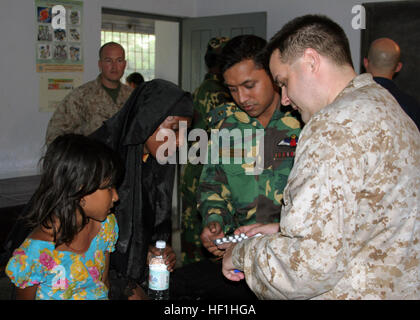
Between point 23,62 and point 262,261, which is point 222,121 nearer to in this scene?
point 262,261

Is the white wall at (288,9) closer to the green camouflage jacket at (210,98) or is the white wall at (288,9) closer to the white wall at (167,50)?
the white wall at (167,50)

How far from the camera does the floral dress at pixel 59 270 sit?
5.04 ft

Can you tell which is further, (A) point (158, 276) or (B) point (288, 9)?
(B) point (288, 9)

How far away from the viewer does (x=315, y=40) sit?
1351 millimetres

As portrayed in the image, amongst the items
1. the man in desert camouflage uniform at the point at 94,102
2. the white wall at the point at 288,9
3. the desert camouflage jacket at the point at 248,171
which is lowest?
the desert camouflage jacket at the point at 248,171

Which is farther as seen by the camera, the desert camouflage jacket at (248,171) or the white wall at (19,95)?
the white wall at (19,95)

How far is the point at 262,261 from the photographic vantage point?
4.18 feet

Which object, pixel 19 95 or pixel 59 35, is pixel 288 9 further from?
pixel 19 95

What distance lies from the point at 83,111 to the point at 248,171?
231 cm

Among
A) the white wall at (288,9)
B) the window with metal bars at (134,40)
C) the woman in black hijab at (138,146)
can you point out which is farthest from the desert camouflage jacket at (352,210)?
the window with metal bars at (134,40)

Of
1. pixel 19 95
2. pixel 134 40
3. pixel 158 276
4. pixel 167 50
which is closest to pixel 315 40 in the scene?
pixel 158 276

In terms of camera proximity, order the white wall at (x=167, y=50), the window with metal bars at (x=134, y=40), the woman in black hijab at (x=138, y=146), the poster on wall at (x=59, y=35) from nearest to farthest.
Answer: the woman in black hijab at (x=138, y=146) < the poster on wall at (x=59, y=35) < the white wall at (x=167, y=50) < the window with metal bars at (x=134, y=40)
